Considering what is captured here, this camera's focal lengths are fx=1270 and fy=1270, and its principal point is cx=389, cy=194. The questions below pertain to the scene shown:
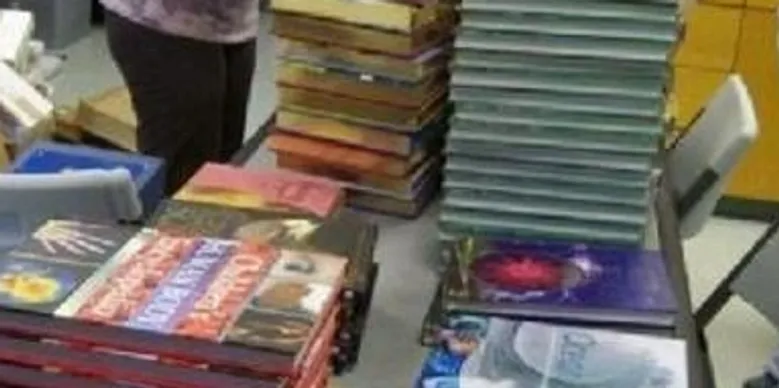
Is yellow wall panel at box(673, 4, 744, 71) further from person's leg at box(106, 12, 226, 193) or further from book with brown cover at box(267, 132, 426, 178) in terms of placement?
book with brown cover at box(267, 132, 426, 178)

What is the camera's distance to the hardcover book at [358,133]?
5.43 ft

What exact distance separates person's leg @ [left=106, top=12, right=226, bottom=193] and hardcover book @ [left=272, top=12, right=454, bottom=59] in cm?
33

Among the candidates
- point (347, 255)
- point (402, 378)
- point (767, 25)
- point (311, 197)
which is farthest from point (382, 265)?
point (767, 25)

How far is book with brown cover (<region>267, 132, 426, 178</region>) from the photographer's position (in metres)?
1.67

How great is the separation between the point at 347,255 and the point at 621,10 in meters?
0.51

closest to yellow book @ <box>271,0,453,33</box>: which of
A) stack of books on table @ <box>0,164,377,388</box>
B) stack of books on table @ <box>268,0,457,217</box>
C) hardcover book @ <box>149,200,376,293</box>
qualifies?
stack of books on table @ <box>268,0,457,217</box>

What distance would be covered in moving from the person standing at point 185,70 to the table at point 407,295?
8.2 inches

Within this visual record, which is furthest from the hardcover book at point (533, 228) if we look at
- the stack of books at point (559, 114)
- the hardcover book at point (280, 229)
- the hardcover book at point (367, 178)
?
the hardcover book at point (280, 229)

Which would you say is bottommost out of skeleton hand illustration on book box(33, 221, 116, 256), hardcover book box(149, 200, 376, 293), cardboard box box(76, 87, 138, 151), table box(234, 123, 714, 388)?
cardboard box box(76, 87, 138, 151)

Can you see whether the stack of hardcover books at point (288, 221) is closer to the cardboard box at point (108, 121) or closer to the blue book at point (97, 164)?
the blue book at point (97, 164)

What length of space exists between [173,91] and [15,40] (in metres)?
0.53

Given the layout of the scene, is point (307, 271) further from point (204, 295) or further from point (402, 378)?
point (402, 378)

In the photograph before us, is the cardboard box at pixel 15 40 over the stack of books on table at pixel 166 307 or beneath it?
beneath

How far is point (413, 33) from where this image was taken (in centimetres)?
161
